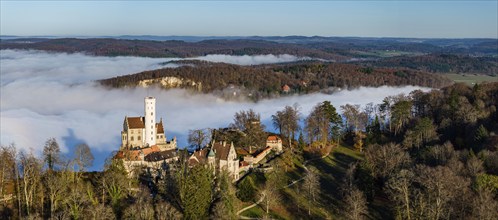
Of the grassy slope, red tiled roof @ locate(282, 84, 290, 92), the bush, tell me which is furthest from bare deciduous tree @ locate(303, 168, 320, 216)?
red tiled roof @ locate(282, 84, 290, 92)

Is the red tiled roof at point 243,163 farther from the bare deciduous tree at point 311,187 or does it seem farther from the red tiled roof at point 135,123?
the red tiled roof at point 135,123

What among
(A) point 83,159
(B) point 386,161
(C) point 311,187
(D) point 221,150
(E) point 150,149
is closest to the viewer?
(C) point 311,187

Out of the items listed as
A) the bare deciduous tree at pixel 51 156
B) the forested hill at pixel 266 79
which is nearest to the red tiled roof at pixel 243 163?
the bare deciduous tree at pixel 51 156

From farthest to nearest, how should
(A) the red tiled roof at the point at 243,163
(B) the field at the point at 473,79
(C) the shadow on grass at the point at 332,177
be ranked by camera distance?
(B) the field at the point at 473,79 < (A) the red tiled roof at the point at 243,163 < (C) the shadow on grass at the point at 332,177

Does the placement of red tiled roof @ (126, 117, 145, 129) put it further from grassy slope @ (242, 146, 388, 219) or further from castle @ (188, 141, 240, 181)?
grassy slope @ (242, 146, 388, 219)

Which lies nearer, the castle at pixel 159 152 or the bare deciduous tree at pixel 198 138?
the castle at pixel 159 152

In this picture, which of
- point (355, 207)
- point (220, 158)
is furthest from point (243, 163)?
point (355, 207)

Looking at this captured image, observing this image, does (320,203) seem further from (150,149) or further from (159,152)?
(150,149)

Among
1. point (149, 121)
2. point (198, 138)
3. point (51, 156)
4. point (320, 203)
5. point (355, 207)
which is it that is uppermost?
point (149, 121)
